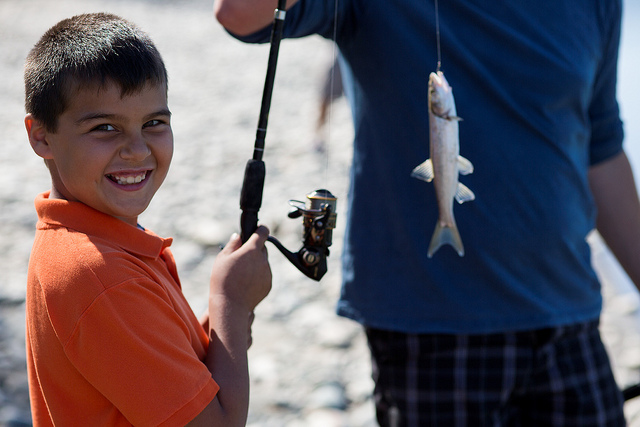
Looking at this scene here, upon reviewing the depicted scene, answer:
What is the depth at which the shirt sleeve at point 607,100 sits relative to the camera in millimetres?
1910

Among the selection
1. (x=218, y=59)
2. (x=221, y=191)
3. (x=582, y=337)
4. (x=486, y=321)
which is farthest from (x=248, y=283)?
(x=218, y=59)

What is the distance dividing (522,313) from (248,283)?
744 mm

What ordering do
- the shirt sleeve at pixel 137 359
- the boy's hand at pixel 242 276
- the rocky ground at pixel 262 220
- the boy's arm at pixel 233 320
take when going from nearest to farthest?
the shirt sleeve at pixel 137 359 < the boy's arm at pixel 233 320 < the boy's hand at pixel 242 276 < the rocky ground at pixel 262 220

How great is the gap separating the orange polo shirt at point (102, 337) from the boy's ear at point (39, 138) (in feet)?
0.32

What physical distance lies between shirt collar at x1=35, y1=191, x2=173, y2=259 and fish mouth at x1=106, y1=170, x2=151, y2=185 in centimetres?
6

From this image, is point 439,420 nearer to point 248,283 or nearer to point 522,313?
point 522,313

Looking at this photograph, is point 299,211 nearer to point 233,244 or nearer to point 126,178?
point 233,244

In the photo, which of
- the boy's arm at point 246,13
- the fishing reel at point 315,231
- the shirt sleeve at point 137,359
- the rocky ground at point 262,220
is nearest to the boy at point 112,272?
the shirt sleeve at point 137,359

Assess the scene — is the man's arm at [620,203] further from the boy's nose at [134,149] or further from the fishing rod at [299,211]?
the boy's nose at [134,149]

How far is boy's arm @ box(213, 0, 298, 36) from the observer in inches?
61.7

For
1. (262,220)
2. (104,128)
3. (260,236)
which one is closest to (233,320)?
(260,236)

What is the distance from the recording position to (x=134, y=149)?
1278 millimetres

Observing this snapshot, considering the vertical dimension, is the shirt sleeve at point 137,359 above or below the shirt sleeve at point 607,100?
below

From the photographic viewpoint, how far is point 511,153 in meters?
1.75
